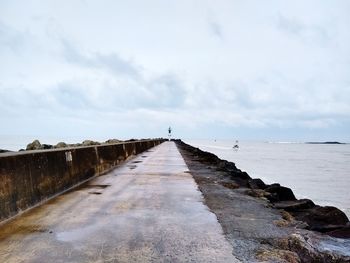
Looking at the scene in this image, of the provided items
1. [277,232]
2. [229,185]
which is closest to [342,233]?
[277,232]

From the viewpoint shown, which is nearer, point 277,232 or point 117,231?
point 117,231

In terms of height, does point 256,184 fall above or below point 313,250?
below

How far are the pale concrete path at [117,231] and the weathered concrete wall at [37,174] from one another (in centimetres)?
22

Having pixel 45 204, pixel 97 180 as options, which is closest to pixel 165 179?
pixel 97 180

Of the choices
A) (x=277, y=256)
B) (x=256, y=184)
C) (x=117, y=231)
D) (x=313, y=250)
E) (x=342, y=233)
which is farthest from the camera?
(x=256, y=184)

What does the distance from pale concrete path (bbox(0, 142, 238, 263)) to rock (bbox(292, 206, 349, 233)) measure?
77.1 inches

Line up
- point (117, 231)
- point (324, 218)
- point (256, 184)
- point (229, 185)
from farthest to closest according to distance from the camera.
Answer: point (256, 184) → point (229, 185) → point (324, 218) → point (117, 231)

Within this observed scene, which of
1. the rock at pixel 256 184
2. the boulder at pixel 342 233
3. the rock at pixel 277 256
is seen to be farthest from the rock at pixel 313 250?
the rock at pixel 256 184

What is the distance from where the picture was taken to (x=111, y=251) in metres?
4.06

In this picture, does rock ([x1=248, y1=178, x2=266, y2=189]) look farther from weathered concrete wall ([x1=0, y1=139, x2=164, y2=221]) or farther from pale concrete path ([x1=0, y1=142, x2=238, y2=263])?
pale concrete path ([x1=0, y1=142, x2=238, y2=263])

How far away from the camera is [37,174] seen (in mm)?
6844

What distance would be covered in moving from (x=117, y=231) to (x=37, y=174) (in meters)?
2.54

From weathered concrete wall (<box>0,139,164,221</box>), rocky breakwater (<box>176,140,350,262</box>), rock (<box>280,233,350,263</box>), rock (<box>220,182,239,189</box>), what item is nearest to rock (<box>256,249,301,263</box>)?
rocky breakwater (<box>176,140,350,262</box>)

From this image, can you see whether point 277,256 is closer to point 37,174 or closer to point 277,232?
point 277,232
